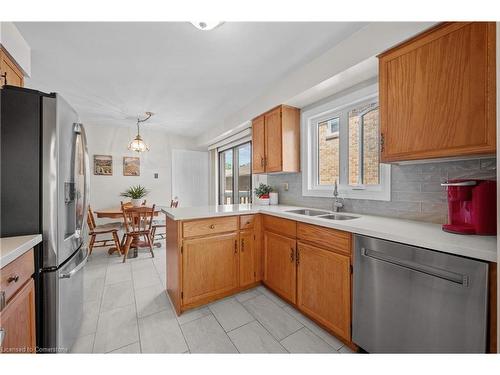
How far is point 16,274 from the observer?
0.93 m

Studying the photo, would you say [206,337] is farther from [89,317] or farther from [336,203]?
[336,203]

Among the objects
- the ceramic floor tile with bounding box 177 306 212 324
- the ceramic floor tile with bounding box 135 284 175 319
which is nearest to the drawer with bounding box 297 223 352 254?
the ceramic floor tile with bounding box 177 306 212 324

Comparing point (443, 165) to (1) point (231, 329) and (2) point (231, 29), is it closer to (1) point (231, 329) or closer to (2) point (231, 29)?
(2) point (231, 29)

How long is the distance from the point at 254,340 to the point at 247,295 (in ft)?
1.98

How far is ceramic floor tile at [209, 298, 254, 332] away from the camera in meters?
1.66

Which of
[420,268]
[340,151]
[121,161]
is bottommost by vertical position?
[420,268]

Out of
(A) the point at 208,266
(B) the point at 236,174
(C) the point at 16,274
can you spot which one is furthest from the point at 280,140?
(C) the point at 16,274

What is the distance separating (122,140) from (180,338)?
4.14 meters

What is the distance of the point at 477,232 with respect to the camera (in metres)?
1.05

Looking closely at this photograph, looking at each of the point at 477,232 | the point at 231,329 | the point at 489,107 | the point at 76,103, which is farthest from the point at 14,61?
the point at 477,232

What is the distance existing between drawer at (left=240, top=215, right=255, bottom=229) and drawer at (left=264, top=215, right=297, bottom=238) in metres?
0.15

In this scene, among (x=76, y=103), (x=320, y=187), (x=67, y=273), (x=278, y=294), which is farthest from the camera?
(x=76, y=103)

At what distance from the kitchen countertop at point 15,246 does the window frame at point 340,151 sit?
2.31 m

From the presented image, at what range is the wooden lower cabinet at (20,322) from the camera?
0.83 meters
